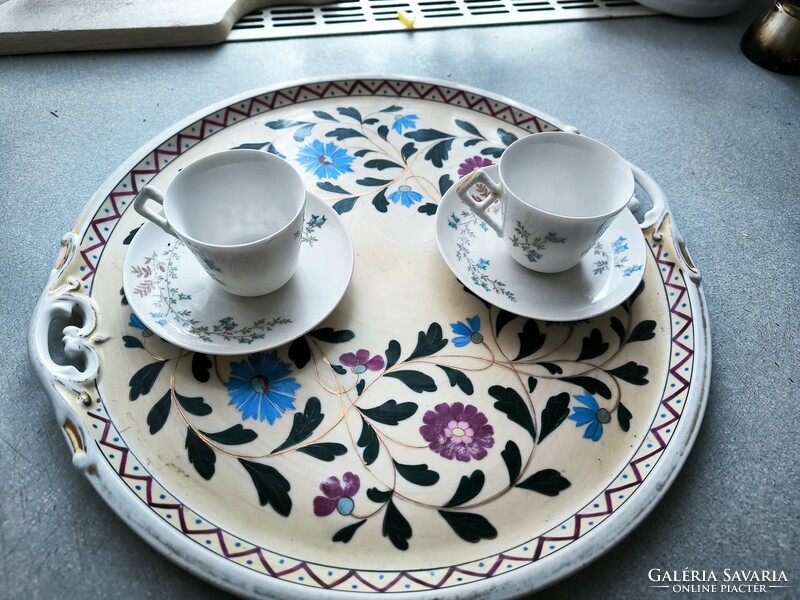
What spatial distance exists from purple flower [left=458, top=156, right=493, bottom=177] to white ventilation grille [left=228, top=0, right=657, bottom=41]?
39 cm

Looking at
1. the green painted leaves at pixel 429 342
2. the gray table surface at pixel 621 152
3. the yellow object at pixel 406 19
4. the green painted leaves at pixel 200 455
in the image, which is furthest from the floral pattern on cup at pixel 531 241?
the yellow object at pixel 406 19

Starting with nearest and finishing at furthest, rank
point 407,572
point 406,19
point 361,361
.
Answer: point 407,572 < point 361,361 < point 406,19

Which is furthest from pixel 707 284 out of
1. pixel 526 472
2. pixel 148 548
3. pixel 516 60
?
pixel 148 548

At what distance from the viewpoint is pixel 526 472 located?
1.48ft

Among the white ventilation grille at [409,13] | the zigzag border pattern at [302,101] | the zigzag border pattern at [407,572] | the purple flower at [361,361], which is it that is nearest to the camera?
the zigzag border pattern at [407,572]

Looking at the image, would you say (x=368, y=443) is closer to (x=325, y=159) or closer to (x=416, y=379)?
(x=416, y=379)

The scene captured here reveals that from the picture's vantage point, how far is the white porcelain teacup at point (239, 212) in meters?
0.48

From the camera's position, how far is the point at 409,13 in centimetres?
96

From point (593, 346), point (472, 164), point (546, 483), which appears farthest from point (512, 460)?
point (472, 164)

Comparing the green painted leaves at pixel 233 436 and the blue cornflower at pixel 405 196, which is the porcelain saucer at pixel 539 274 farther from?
the green painted leaves at pixel 233 436

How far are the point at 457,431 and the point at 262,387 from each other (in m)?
0.16

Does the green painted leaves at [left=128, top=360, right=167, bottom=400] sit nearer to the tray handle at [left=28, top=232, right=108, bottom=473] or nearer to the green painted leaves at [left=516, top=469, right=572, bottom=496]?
the tray handle at [left=28, top=232, right=108, bottom=473]

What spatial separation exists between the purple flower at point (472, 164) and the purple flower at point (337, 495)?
353 millimetres

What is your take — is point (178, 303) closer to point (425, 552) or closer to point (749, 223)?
point (425, 552)
